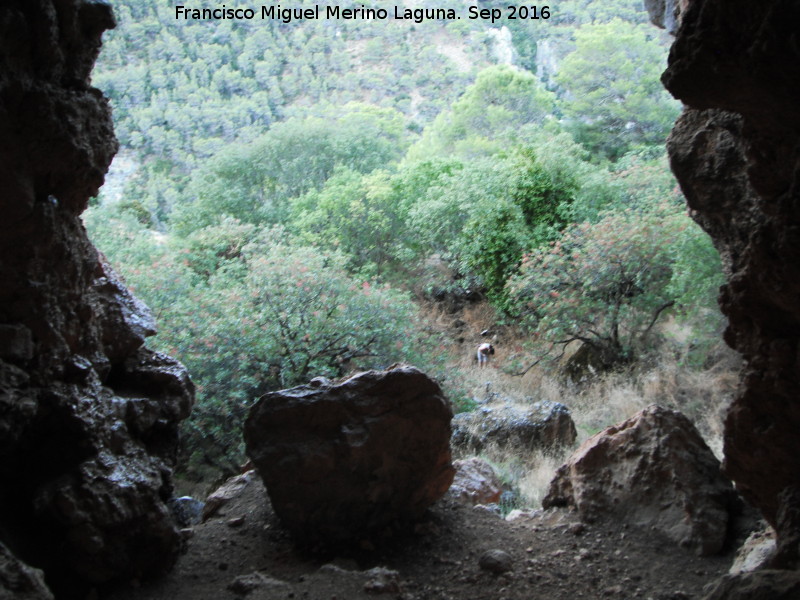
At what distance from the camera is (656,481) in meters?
4.23

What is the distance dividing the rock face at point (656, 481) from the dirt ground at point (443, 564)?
0.37 feet

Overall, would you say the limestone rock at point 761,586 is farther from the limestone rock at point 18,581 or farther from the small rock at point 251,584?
the limestone rock at point 18,581

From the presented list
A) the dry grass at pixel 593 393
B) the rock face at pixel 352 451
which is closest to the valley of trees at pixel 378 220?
the dry grass at pixel 593 393

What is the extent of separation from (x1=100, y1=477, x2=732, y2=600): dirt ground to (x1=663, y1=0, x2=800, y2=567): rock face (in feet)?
2.79

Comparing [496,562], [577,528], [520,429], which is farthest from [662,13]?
[496,562]

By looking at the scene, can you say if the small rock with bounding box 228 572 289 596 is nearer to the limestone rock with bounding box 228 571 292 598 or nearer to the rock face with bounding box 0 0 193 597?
the limestone rock with bounding box 228 571 292 598

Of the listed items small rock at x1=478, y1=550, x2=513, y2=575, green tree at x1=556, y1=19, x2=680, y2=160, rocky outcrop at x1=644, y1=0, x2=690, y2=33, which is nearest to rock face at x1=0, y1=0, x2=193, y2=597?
small rock at x1=478, y1=550, x2=513, y2=575

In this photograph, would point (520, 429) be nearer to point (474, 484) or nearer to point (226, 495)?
point (474, 484)

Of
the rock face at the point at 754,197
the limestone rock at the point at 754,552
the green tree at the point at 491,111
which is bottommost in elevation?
the limestone rock at the point at 754,552

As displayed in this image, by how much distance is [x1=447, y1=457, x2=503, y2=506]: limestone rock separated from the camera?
515 cm

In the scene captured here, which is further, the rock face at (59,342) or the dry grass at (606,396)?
the dry grass at (606,396)

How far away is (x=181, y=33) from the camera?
1471 inches

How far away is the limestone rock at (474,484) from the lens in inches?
203

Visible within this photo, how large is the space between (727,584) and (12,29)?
11.0 ft
